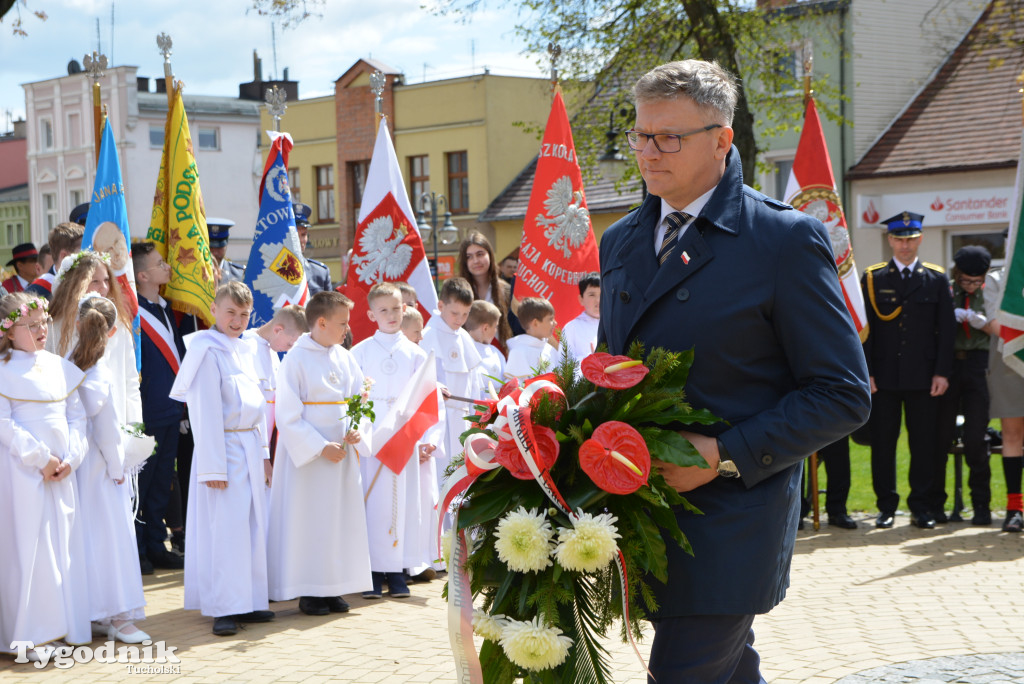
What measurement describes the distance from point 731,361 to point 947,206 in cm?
2570

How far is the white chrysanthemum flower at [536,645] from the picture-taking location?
281 centimetres

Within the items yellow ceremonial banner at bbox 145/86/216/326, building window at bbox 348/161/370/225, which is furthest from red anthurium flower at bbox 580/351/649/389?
building window at bbox 348/161/370/225

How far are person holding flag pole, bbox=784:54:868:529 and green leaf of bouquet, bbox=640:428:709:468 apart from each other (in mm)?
7314

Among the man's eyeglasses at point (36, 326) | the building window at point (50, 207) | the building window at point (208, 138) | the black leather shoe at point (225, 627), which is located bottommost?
the black leather shoe at point (225, 627)

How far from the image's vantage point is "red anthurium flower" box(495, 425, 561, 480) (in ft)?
9.53

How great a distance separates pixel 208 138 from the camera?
183 ft

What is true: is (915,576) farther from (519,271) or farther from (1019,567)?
(519,271)

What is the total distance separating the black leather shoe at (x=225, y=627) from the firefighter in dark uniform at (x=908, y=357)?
555cm

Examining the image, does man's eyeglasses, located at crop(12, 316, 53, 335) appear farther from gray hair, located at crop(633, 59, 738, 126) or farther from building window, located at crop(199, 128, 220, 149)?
building window, located at crop(199, 128, 220, 149)

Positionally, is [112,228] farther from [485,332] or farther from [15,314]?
[485,332]

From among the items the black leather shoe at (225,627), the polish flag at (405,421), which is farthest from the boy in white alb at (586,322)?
the black leather shoe at (225,627)

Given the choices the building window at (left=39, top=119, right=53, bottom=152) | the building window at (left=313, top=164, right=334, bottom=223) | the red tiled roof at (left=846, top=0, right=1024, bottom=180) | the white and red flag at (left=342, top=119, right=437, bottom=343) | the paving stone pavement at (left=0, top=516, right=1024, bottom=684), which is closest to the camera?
the paving stone pavement at (left=0, top=516, right=1024, bottom=684)

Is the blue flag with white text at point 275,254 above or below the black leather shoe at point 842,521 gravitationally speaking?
above

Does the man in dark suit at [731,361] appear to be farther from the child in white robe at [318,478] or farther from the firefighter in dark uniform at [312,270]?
the firefighter in dark uniform at [312,270]
